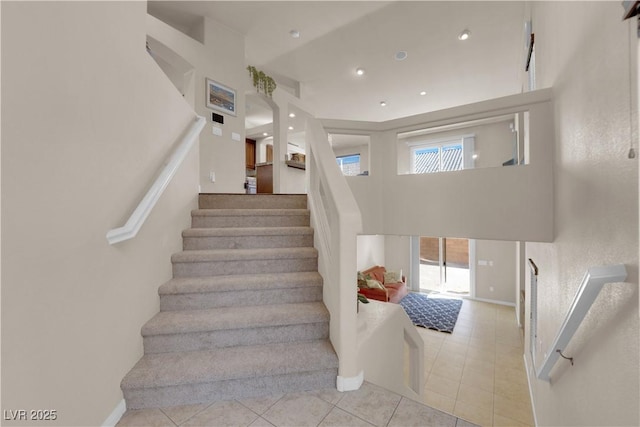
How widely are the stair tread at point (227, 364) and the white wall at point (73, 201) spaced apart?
0.11 m

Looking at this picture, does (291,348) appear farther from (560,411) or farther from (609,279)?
(560,411)

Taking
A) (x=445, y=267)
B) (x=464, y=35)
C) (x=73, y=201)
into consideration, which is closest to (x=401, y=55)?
(x=464, y=35)

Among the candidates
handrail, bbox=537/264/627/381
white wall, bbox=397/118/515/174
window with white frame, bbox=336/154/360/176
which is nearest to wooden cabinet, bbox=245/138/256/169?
window with white frame, bbox=336/154/360/176

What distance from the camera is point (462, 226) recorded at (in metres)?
2.44

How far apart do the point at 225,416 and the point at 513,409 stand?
4.07 m

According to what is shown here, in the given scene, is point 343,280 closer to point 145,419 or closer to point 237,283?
point 237,283

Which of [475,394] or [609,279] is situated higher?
[609,279]

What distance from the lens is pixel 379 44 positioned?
4.17 metres

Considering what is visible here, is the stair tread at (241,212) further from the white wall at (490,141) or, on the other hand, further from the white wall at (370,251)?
the white wall at (370,251)

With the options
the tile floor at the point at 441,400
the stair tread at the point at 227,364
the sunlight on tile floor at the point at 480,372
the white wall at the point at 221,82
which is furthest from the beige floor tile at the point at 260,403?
the sunlight on tile floor at the point at 480,372

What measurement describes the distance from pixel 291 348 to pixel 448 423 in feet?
2.90

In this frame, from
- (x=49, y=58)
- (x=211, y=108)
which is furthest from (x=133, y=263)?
(x=211, y=108)

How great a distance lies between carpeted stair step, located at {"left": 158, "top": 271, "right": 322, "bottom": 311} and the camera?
1.73 meters

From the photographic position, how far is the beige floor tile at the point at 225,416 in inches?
47.9
